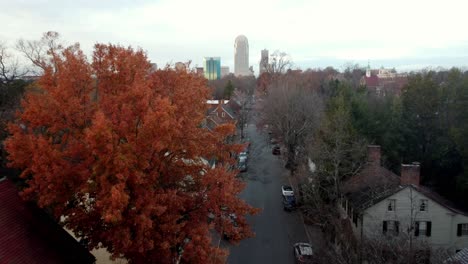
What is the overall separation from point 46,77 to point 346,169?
16813mm

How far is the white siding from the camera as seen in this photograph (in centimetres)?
2220

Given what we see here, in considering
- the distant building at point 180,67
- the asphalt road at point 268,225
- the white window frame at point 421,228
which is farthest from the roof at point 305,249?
Answer: the distant building at point 180,67

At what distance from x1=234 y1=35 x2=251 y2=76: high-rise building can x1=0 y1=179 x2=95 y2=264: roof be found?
134m

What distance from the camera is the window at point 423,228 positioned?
22.4 meters

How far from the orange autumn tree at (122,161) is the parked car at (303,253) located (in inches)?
314

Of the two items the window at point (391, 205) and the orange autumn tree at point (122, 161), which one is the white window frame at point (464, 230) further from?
the orange autumn tree at point (122, 161)

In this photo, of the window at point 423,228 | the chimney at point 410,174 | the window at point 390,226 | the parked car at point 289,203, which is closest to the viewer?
the window at point 390,226

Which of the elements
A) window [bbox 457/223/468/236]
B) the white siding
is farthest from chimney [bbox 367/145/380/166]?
window [bbox 457/223/468/236]

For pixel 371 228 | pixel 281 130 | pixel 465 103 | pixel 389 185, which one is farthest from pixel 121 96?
pixel 281 130

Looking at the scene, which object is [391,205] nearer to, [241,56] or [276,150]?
[276,150]

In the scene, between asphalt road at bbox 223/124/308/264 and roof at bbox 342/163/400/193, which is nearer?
asphalt road at bbox 223/124/308/264

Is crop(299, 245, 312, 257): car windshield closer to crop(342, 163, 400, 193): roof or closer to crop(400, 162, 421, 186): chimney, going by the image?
crop(342, 163, 400, 193): roof

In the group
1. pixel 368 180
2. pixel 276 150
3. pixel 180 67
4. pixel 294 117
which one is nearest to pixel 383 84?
pixel 276 150

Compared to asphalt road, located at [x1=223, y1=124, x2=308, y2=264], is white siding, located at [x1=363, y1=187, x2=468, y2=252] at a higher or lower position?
higher
